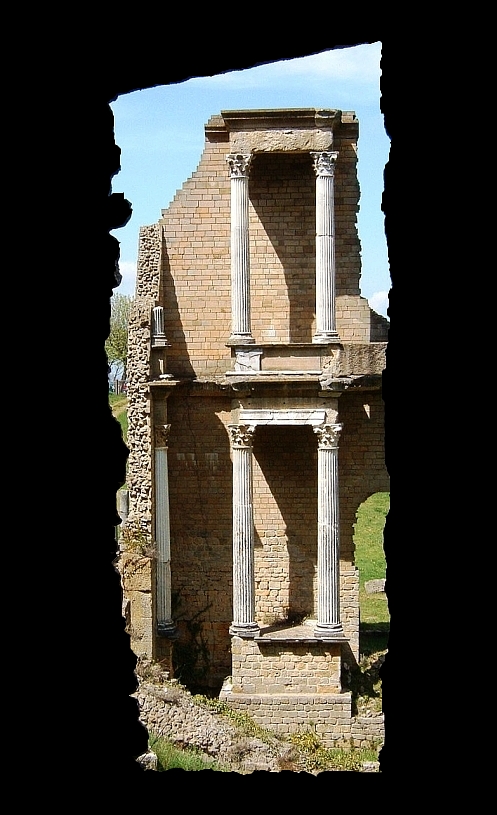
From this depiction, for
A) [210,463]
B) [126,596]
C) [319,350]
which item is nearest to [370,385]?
[319,350]

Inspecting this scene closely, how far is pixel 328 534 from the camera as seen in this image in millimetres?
14672

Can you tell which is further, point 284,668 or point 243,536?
point 243,536

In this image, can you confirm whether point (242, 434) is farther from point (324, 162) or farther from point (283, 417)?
point (324, 162)

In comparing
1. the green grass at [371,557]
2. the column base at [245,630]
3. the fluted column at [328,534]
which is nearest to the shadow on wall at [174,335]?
the fluted column at [328,534]

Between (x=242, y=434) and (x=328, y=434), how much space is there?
131 centimetres

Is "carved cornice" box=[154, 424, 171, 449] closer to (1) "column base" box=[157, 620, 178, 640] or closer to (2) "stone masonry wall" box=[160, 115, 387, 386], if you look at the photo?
(2) "stone masonry wall" box=[160, 115, 387, 386]

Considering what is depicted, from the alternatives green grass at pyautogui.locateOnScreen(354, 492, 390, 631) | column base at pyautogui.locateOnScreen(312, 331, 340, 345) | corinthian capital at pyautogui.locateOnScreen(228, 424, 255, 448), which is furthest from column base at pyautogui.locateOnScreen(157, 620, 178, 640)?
column base at pyautogui.locateOnScreen(312, 331, 340, 345)

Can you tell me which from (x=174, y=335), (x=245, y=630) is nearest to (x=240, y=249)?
(x=174, y=335)

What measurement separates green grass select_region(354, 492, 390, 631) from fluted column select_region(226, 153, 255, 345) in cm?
665

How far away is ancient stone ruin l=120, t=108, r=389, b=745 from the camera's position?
14.6 m

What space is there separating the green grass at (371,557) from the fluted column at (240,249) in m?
6.65

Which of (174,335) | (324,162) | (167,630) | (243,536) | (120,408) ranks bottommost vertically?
(167,630)

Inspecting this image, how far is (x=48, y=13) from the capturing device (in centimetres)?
272

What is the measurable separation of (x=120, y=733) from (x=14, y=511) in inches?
34.0
